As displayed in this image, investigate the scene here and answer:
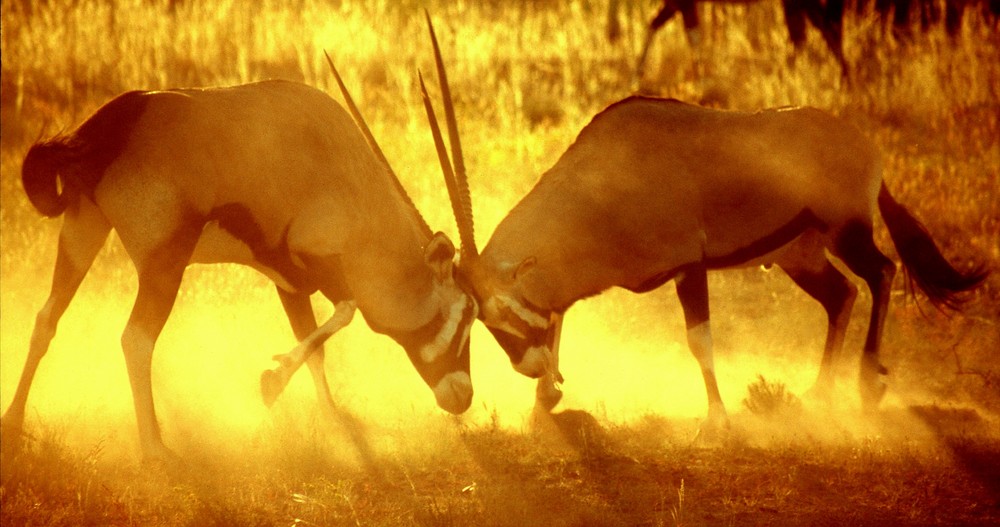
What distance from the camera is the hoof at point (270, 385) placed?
6699 millimetres

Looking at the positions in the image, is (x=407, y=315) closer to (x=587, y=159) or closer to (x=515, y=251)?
(x=515, y=251)

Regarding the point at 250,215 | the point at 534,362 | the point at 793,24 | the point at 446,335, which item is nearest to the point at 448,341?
the point at 446,335

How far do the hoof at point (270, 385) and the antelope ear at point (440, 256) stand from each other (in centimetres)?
100

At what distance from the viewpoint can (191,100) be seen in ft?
22.8

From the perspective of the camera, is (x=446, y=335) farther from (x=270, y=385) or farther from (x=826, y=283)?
(x=826, y=283)

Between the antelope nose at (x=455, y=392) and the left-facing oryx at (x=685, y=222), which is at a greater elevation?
the left-facing oryx at (x=685, y=222)

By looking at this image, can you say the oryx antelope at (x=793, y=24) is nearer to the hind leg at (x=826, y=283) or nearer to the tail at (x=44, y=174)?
the hind leg at (x=826, y=283)

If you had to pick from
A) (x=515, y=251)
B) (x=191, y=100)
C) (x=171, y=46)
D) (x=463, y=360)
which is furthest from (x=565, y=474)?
(x=171, y=46)

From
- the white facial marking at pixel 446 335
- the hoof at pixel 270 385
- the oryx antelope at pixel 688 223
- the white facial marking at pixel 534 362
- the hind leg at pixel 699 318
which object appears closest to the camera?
the hoof at pixel 270 385

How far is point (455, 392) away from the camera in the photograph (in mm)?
7121

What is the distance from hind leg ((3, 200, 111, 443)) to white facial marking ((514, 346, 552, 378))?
94.2 inches

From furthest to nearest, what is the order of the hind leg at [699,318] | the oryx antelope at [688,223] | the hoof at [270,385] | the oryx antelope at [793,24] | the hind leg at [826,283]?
the oryx antelope at [793,24], the hind leg at [826,283], the hind leg at [699,318], the oryx antelope at [688,223], the hoof at [270,385]

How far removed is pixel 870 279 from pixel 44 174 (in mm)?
5050

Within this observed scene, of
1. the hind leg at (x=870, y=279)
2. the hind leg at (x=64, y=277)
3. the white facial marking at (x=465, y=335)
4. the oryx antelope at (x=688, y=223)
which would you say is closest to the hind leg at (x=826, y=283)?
the oryx antelope at (x=688, y=223)
